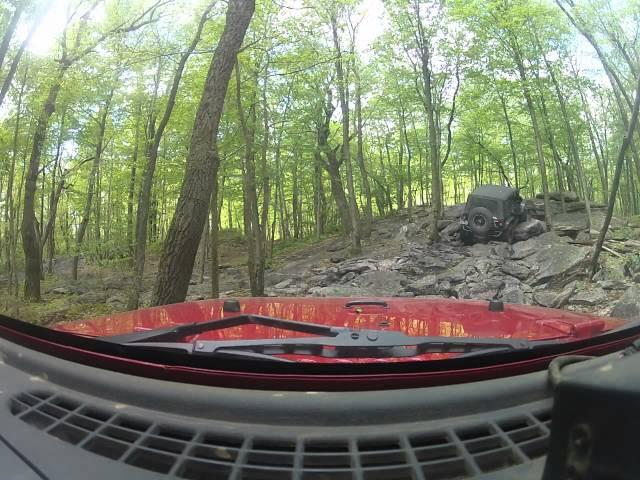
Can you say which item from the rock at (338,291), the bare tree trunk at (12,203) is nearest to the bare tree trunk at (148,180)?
the bare tree trunk at (12,203)

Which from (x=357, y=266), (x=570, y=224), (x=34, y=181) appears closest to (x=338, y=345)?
(x=34, y=181)

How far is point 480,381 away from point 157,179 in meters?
12.4

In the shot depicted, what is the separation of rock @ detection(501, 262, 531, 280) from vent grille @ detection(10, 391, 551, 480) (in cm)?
888

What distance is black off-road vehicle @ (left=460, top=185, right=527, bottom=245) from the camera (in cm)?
1187

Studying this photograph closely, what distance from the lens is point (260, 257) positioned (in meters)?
10.2

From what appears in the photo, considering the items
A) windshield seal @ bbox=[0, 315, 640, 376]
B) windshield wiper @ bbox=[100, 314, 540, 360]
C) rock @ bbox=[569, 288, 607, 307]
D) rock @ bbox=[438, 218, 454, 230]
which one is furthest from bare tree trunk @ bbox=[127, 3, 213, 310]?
rock @ bbox=[438, 218, 454, 230]

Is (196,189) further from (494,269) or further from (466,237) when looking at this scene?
(466,237)

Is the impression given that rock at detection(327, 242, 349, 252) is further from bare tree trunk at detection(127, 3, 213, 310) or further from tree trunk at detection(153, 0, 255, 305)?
tree trunk at detection(153, 0, 255, 305)

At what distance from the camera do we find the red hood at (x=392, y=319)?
6.37 ft

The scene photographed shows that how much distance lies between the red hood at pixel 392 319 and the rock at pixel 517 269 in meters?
6.94

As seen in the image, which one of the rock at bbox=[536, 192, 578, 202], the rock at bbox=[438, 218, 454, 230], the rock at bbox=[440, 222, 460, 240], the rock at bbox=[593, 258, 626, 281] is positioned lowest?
the rock at bbox=[593, 258, 626, 281]

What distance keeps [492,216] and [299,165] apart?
639 cm

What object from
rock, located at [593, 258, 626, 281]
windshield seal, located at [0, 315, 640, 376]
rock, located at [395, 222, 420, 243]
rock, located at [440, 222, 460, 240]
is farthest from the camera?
rock, located at [395, 222, 420, 243]

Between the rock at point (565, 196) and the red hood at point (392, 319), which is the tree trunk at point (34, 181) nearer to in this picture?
the red hood at point (392, 319)
